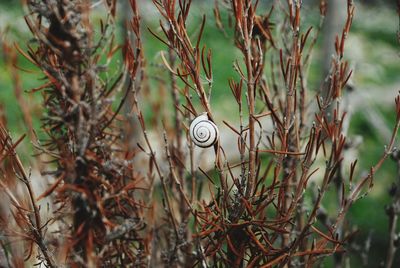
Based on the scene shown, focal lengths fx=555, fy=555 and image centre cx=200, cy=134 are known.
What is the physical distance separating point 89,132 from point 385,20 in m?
17.7

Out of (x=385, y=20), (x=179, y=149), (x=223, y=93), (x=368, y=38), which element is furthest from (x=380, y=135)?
(x=385, y=20)

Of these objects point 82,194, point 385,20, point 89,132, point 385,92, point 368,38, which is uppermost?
point 385,20

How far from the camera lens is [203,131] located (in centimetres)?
156

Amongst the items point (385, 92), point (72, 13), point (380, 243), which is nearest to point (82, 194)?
point (72, 13)

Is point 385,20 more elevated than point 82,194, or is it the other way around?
point 385,20

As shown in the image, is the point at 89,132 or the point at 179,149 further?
the point at 179,149

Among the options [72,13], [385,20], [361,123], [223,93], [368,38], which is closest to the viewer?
[72,13]

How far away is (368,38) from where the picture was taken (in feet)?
49.3

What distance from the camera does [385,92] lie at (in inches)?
368

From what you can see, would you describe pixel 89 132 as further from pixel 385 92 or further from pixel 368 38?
pixel 368 38

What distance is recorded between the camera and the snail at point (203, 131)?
1.54 m

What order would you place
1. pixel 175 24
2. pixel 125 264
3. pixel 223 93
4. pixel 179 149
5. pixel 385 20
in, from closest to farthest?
pixel 175 24
pixel 125 264
pixel 179 149
pixel 223 93
pixel 385 20

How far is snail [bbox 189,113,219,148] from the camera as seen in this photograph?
1537mm

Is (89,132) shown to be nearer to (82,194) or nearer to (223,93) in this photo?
(82,194)
